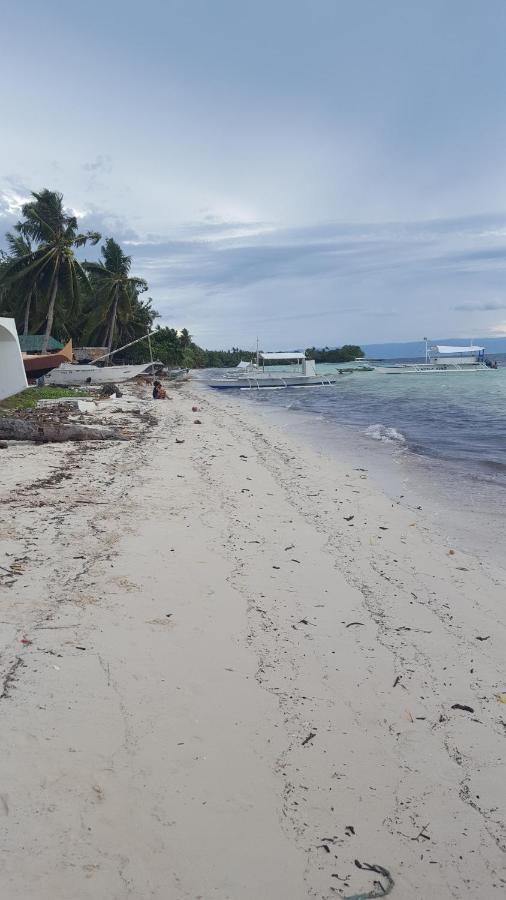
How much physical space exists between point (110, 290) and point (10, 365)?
84.6ft

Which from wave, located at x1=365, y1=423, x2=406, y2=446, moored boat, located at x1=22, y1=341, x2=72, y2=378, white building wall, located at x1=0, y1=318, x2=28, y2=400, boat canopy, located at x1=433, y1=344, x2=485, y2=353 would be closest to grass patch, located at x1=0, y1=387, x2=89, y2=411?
white building wall, located at x1=0, y1=318, x2=28, y2=400

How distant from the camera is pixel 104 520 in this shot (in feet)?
20.6

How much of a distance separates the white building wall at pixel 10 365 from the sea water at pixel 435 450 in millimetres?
9691

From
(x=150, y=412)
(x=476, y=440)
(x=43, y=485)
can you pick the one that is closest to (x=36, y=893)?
(x=43, y=485)

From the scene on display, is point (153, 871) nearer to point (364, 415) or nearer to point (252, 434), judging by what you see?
point (252, 434)

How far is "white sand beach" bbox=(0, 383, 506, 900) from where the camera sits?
220cm

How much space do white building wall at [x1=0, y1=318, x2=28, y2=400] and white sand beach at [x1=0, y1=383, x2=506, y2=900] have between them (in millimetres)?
13823

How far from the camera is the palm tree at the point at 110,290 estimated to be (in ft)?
143

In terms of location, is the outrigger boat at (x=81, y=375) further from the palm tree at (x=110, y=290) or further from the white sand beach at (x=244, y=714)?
the white sand beach at (x=244, y=714)

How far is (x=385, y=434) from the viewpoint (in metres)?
17.5

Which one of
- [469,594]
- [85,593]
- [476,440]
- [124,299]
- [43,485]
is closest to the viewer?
[85,593]

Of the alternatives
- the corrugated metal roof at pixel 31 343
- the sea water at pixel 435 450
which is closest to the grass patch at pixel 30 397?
the sea water at pixel 435 450

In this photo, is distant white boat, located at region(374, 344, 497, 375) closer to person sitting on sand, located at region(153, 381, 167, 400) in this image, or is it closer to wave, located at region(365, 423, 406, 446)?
person sitting on sand, located at region(153, 381, 167, 400)

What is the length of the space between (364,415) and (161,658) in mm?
21899
